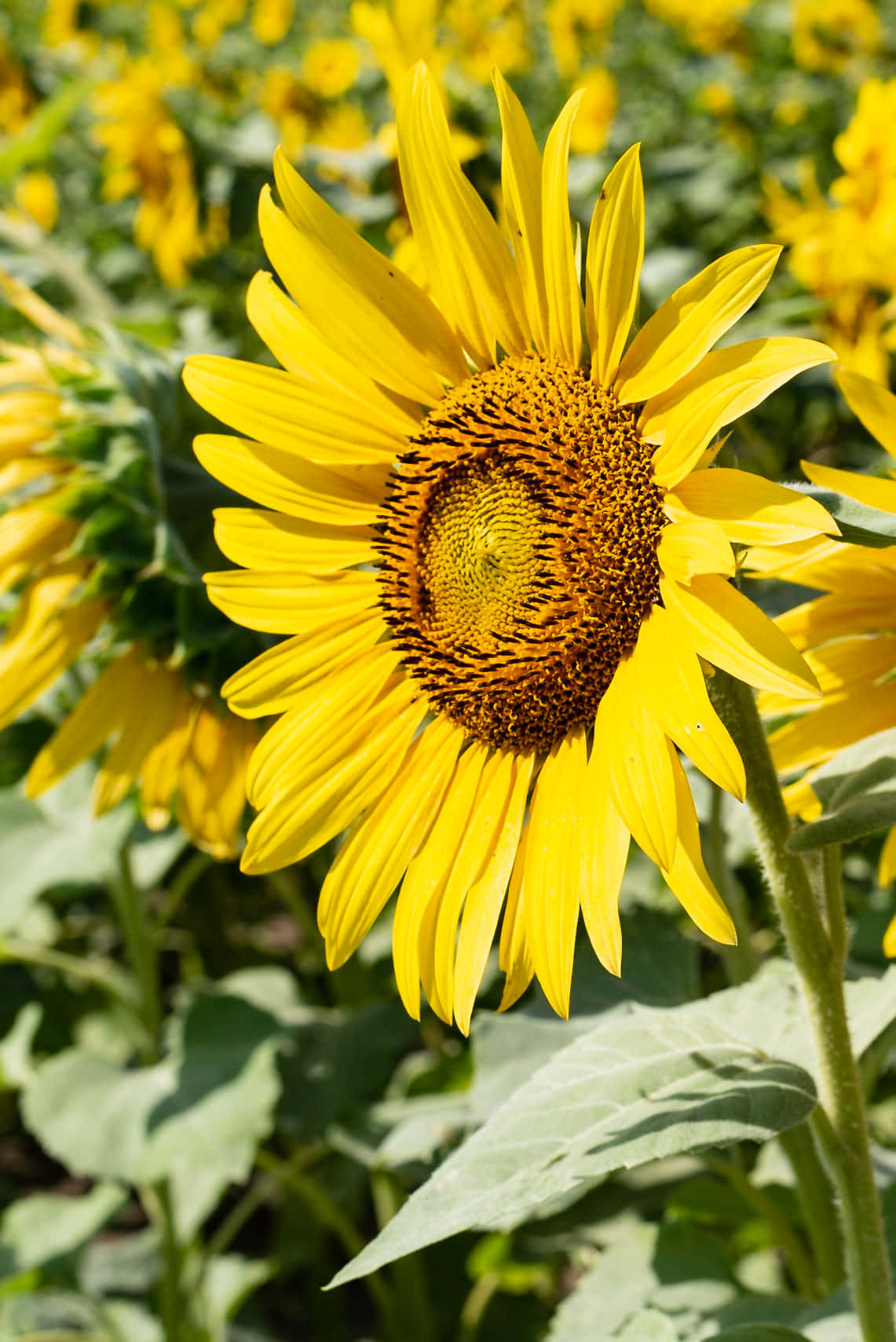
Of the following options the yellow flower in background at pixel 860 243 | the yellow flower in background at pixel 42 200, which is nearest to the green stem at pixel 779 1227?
the yellow flower in background at pixel 860 243

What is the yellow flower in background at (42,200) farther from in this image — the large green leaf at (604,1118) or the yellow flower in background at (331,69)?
the large green leaf at (604,1118)

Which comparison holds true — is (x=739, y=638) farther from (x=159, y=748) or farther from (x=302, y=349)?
(x=159, y=748)

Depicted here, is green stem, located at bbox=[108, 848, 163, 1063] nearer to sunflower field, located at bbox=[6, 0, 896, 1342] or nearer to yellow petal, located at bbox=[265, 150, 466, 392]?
sunflower field, located at bbox=[6, 0, 896, 1342]

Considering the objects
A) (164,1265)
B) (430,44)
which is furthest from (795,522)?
(430,44)

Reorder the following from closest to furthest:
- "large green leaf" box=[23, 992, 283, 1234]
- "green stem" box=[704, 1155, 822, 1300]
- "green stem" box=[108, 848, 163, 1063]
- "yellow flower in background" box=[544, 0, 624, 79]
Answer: "green stem" box=[704, 1155, 822, 1300] < "large green leaf" box=[23, 992, 283, 1234] < "green stem" box=[108, 848, 163, 1063] < "yellow flower in background" box=[544, 0, 624, 79]

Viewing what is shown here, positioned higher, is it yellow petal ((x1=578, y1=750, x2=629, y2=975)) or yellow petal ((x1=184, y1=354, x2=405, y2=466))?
yellow petal ((x1=184, y1=354, x2=405, y2=466))

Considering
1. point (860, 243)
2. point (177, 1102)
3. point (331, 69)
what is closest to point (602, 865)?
point (177, 1102)

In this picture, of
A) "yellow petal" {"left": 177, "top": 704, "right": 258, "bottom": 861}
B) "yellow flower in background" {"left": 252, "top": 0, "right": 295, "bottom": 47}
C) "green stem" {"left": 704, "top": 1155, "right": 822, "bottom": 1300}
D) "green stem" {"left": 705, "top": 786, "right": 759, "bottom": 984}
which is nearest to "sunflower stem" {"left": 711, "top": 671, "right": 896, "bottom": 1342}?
"green stem" {"left": 705, "top": 786, "right": 759, "bottom": 984}
